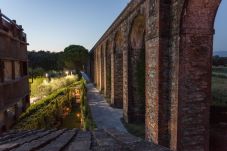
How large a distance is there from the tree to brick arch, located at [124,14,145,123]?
102 ft

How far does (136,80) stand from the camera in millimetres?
9852

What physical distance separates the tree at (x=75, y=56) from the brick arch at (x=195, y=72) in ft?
118

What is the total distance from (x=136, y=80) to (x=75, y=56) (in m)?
31.9

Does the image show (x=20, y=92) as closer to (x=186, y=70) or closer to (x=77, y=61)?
(x=186, y=70)

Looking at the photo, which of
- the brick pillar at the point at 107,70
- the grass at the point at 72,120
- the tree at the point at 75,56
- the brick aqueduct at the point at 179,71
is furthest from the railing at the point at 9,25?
the tree at the point at 75,56

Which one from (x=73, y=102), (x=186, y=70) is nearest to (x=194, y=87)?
(x=186, y=70)

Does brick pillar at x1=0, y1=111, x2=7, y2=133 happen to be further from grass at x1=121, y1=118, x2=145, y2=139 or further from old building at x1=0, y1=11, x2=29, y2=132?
grass at x1=121, y1=118, x2=145, y2=139

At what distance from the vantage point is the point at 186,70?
5129 millimetres

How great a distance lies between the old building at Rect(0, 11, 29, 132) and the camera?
349 centimetres

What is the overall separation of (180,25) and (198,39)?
607 millimetres

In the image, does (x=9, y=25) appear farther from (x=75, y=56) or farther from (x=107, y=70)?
(x=75, y=56)

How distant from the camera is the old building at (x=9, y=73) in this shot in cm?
349

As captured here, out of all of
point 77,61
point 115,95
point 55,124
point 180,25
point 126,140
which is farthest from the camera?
point 77,61

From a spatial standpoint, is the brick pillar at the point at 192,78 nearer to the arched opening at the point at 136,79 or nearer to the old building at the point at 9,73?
the old building at the point at 9,73
